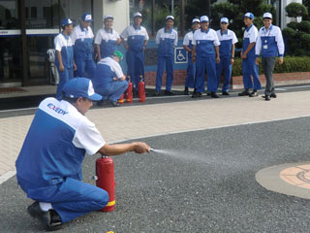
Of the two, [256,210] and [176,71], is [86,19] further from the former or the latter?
[256,210]

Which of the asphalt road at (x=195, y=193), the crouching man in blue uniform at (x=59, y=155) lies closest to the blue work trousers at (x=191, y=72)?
the asphalt road at (x=195, y=193)

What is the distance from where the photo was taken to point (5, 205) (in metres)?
5.93

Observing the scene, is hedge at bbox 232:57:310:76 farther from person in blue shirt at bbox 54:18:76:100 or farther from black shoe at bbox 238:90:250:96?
person in blue shirt at bbox 54:18:76:100

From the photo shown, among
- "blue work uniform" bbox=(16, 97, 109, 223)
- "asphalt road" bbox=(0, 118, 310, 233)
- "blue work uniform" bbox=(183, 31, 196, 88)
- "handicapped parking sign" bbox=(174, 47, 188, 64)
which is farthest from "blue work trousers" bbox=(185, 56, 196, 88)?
"blue work uniform" bbox=(16, 97, 109, 223)

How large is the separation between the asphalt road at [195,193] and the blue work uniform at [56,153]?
332 millimetres

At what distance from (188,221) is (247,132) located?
4566mm

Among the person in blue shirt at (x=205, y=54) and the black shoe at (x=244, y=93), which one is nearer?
the person in blue shirt at (x=205, y=54)

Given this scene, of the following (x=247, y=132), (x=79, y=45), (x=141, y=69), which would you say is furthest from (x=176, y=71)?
(x=247, y=132)

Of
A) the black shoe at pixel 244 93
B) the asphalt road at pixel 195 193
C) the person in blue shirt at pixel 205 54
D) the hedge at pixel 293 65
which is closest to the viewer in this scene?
the asphalt road at pixel 195 193

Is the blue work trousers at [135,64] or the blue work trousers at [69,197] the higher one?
the blue work trousers at [135,64]

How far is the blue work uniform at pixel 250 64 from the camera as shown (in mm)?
14180

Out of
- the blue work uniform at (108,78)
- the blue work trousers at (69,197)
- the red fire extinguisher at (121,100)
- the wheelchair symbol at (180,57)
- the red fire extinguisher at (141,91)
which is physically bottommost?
the blue work trousers at (69,197)

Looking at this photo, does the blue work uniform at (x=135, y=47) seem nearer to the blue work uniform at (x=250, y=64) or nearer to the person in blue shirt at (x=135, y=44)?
the person in blue shirt at (x=135, y=44)

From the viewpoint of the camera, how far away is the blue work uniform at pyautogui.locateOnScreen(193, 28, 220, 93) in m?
13.9
